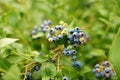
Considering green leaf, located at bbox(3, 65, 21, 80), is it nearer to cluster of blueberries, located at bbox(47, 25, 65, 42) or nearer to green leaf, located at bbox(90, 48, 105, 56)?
cluster of blueberries, located at bbox(47, 25, 65, 42)

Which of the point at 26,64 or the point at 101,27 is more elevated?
the point at 101,27

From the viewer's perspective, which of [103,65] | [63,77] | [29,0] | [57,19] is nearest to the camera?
[63,77]

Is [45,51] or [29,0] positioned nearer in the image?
[45,51]

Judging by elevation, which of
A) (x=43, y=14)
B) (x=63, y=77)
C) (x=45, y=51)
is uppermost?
(x=43, y=14)

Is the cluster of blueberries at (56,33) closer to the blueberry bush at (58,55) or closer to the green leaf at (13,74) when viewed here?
the blueberry bush at (58,55)

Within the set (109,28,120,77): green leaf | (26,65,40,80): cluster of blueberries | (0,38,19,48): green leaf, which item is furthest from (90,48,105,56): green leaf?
(0,38,19,48): green leaf

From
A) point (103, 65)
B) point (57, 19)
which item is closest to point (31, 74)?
point (103, 65)

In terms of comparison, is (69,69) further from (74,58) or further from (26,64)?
(26,64)

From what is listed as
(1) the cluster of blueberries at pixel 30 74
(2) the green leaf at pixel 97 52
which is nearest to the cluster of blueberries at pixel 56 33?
(1) the cluster of blueberries at pixel 30 74
